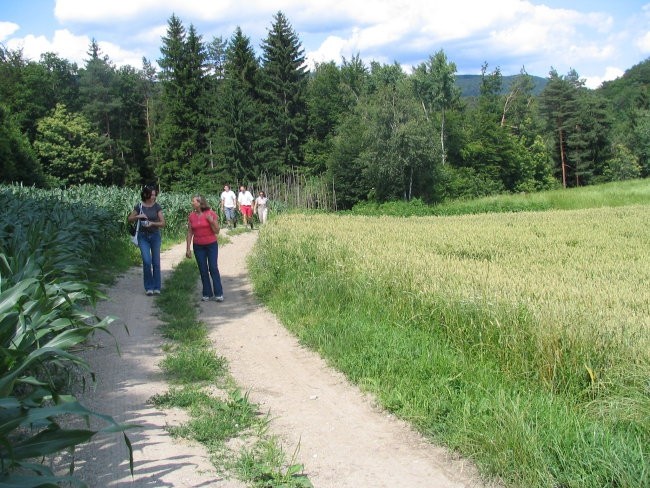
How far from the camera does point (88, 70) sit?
63625mm

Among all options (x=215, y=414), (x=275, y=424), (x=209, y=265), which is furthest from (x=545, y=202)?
(x=215, y=414)

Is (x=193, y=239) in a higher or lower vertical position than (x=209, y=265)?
higher

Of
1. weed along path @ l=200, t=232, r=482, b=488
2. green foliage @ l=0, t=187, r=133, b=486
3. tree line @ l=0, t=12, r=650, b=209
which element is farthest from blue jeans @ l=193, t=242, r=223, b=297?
tree line @ l=0, t=12, r=650, b=209

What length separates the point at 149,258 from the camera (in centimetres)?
1036

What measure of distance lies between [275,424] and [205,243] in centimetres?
566

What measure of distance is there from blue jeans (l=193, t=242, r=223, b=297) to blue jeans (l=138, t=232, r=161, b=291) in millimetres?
801

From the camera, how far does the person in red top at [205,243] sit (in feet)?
33.2

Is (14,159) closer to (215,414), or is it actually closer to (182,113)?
(182,113)

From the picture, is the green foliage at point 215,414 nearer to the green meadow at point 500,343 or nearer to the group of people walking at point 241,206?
the green meadow at point 500,343

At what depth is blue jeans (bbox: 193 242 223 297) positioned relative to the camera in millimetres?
10164

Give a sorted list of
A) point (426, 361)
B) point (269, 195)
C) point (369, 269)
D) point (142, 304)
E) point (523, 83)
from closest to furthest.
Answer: point (426, 361) → point (369, 269) → point (142, 304) → point (269, 195) → point (523, 83)

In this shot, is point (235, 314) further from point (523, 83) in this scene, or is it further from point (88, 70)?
point (523, 83)

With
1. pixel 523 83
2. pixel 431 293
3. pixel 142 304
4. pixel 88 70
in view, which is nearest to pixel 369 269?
pixel 431 293

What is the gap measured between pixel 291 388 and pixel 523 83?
74.8 meters
